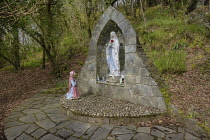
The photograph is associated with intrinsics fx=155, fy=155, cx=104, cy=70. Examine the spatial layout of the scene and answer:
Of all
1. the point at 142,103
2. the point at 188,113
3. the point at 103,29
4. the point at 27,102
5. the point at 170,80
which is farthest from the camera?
the point at 27,102

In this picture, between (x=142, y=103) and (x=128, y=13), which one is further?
(x=128, y=13)

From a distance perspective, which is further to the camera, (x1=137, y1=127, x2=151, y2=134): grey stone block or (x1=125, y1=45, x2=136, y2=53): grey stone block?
(x1=125, y1=45, x2=136, y2=53): grey stone block

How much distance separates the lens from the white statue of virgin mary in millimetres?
4930

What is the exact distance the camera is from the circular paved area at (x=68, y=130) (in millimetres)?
3082

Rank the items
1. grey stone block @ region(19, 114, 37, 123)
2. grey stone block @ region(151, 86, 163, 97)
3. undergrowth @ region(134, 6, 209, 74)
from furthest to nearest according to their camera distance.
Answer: undergrowth @ region(134, 6, 209, 74) < grey stone block @ region(19, 114, 37, 123) < grey stone block @ region(151, 86, 163, 97)

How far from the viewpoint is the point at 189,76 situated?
5.43 m

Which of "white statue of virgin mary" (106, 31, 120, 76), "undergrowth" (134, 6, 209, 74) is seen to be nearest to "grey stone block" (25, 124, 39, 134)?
"white statue of virgin mary" (106, 31, 120, 76)

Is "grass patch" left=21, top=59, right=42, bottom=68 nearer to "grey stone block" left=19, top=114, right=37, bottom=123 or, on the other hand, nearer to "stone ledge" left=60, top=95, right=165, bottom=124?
"grey stone block" left=19, top=114, right=37, bottom=123

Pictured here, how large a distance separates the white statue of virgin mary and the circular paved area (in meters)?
1.94

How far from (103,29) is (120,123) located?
291 centimetres

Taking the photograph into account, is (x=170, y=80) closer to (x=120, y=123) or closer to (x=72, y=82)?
(x=120, y=123)

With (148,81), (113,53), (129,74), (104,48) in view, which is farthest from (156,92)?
(104,48)

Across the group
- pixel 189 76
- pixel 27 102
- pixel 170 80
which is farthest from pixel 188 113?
pixel 27 102

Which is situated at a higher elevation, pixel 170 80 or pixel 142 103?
pixel 170 80
